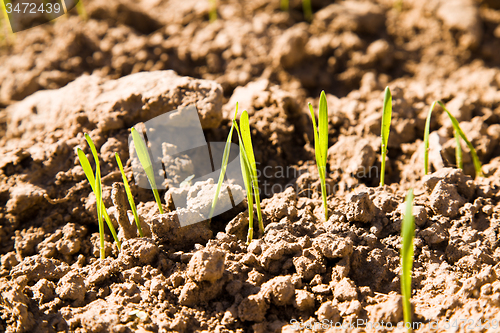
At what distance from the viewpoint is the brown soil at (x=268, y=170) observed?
1.07 metres

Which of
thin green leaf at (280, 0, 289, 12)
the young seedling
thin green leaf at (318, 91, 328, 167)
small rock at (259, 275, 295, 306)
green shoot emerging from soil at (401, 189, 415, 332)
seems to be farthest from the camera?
thin green leaf at (280, 0, 289, 12)

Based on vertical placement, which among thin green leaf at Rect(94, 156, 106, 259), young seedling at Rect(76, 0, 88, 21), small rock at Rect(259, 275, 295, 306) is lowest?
small rock at Rect(259, 275, 295, 306)

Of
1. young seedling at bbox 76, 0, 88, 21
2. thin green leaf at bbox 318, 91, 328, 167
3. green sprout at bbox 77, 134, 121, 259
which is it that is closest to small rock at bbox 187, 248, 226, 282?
green sprout at bbox 77, 134, 121, 259

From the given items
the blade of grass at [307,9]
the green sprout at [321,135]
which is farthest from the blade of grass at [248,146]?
the blade of grass at [307,9]

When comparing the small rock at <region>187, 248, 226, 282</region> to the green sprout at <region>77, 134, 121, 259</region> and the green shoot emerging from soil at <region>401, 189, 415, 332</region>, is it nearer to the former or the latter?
the green sprout at <region>77, 134, 121, 259</region>

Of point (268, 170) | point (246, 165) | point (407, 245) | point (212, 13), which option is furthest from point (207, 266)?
point (212, 13)

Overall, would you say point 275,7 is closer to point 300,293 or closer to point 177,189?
point 177,189

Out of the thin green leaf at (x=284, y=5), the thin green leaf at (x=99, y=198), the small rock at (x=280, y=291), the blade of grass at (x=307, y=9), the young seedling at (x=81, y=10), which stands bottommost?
the small rock at (x=280, y=291)

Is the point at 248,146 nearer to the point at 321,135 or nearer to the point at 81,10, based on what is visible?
the point at 321,135

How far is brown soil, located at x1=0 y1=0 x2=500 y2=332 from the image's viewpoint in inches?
42.2

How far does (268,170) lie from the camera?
5.40ft

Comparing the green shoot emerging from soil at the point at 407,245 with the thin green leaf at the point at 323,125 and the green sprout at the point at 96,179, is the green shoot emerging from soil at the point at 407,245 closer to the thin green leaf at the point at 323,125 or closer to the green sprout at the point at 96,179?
the thin green leaf at the point at 323,125

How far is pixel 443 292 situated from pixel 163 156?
1.12 metres

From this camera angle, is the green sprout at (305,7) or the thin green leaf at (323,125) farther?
the green sprout at (305,7)
